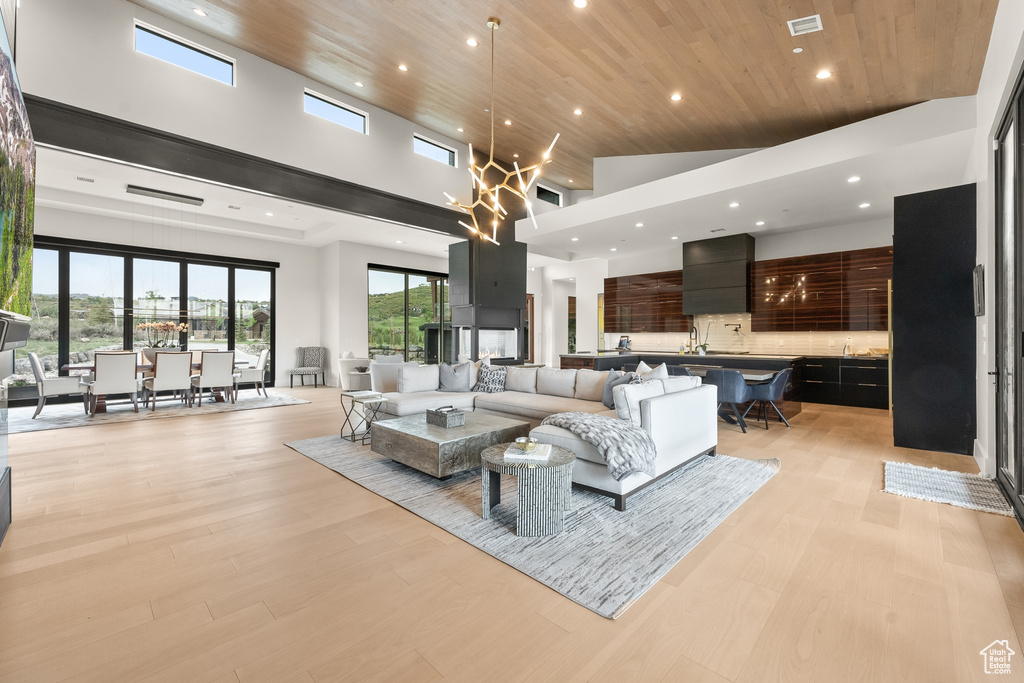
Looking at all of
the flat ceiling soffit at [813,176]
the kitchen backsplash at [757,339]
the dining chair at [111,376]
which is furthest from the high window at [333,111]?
the kitchen backsplash at [757,339]

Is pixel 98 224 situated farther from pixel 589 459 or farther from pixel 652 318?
pixel 652 318

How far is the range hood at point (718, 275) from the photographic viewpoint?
780 centimetres

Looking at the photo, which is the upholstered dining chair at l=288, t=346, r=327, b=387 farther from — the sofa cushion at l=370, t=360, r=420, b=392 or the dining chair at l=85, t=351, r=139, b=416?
the sofa cushion at l=370, t=360, r=420, b=392

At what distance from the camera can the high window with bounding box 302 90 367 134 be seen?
5.66m

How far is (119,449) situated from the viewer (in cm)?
456

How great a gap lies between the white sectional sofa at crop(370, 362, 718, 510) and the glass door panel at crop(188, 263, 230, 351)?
209 inches

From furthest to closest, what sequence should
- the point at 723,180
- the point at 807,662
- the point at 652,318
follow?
the point at 652,318 → the point at 723,180 → the point at 807,662

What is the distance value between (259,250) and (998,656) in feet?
37.4

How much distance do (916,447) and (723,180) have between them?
11.2 feet

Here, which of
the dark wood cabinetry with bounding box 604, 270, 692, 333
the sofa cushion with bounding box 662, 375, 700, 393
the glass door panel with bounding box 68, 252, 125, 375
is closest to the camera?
the sofa cushion with bounding box 662, 375, 700, 393

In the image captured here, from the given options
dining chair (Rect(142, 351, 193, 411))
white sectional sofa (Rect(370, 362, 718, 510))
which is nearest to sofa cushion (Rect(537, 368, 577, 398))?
white sectional sofa (Rect(370, 362, 718, 510))

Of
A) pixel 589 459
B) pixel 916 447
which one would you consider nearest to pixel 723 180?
pixel 916 447

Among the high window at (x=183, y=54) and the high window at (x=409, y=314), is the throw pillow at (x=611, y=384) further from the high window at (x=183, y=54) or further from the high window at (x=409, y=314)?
the high window at (x=409, y=314)

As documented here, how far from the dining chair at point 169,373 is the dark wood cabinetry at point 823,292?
30.8ft
